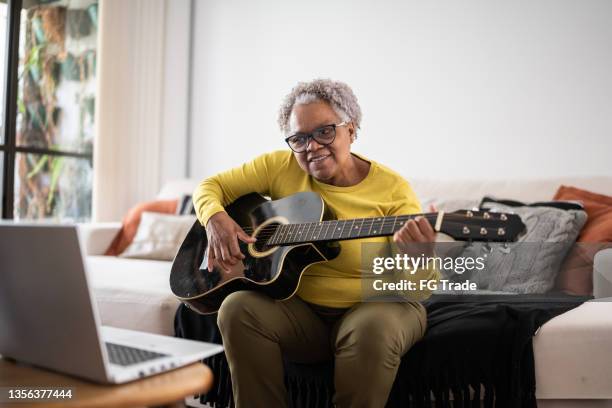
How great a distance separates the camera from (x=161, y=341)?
101 centimetres

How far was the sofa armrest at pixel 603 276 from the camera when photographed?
1.65m

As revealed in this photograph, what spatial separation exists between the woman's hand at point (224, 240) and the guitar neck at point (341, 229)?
0.30ft

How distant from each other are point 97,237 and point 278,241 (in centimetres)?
180

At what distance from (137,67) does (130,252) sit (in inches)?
63.1

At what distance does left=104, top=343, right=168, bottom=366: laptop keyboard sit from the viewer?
89cm

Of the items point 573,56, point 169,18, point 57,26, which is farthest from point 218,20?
point 573,56

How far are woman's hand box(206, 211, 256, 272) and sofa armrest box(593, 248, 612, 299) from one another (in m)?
0.97

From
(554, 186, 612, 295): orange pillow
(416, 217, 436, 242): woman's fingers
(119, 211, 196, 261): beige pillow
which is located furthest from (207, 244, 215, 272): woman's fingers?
(119, 211, 196, 261): beige pillow

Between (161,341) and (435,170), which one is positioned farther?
(435,170)

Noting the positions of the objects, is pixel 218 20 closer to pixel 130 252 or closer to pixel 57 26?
pixel 57 26

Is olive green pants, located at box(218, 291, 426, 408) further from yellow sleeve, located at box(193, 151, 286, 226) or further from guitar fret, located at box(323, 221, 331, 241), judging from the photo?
yellow sleeve, located at box(193, 151, 286, 226)

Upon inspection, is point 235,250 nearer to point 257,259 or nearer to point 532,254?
point 257,259

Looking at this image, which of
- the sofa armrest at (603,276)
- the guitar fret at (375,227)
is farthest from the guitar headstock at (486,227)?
the sofa armrest at (603,276)

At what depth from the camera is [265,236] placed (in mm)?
1583
